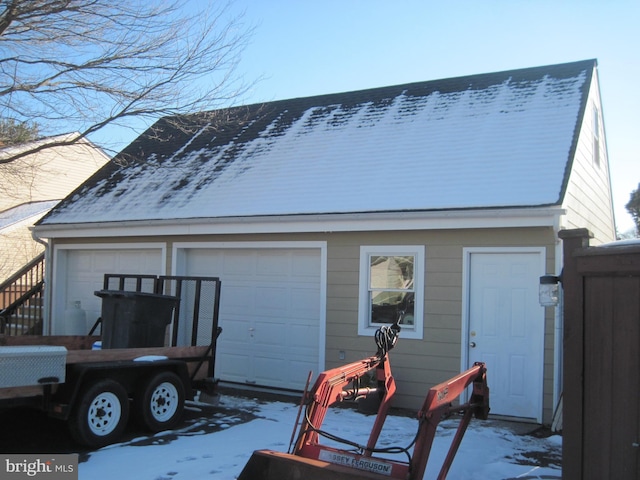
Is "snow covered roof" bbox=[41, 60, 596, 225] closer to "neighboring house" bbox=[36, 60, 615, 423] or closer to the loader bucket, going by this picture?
"neighboring house" bbox=[36, 60, 615, 423]

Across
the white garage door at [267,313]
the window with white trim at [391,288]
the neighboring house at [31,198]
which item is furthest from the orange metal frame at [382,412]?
the neighboring house at [31,198]

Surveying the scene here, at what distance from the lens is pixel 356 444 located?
14.9 ft

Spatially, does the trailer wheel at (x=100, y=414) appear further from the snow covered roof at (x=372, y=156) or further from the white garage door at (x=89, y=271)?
the white garage door at (x=89, y=271)

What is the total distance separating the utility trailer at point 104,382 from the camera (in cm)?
624

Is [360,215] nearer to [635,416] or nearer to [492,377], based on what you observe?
[492,377]

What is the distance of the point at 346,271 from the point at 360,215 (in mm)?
981

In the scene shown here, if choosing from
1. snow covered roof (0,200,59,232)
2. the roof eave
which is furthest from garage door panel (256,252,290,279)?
snow covered roof (0,200,59,232)

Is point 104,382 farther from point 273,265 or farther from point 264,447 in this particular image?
point 273,265

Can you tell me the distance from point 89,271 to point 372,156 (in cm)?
648

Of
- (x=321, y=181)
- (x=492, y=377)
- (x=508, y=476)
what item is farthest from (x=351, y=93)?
(x=508, y=476)

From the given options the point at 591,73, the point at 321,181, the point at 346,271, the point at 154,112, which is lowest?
the point at 346,271

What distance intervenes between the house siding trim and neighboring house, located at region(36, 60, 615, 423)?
2 cm

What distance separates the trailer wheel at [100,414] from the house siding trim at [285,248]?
11.6ft

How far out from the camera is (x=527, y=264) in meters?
8.55
